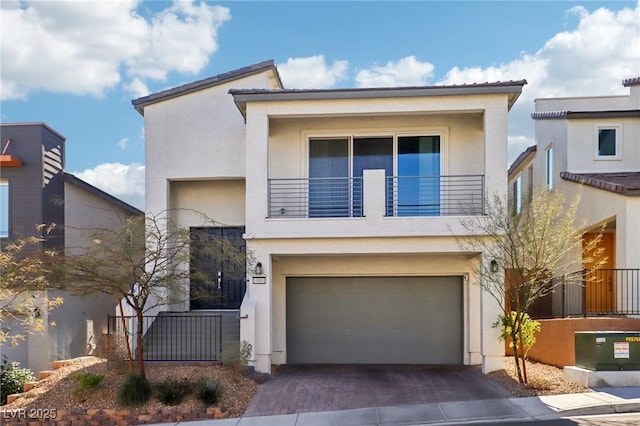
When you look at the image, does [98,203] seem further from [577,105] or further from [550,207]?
[577,105]

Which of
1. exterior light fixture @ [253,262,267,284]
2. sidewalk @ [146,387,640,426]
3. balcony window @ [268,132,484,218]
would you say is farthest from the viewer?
balcony window @ [268,132,484,218]

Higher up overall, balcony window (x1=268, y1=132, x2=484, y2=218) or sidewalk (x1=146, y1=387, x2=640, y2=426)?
balcony window (x1=268, y1=132, x2=484, y2=218)

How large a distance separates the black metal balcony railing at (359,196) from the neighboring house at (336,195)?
3 centimetres

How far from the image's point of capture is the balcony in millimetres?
12828

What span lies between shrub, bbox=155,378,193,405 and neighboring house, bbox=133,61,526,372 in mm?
2459

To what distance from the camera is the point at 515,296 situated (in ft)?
33.8

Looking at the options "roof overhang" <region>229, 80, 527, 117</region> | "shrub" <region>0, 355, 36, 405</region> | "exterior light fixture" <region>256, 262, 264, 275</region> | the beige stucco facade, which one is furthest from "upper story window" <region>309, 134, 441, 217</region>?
"shrub" <region>0, 355, 36, 405</region>

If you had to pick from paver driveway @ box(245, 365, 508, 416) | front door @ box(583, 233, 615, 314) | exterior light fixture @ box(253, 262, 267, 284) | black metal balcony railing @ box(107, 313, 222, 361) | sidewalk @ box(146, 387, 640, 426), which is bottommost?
paver driveway @ box(245, 365, 508, 416)

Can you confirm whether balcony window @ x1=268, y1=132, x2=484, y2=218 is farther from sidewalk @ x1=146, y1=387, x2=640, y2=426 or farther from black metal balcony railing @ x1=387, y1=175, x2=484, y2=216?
sidewalk @ x1=146, y1=387, x2=640, y2=426

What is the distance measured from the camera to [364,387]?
1068 cm

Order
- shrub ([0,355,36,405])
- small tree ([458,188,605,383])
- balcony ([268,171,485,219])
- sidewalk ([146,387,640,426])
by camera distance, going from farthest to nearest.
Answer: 1. balcony ([268,171,485,219])
2. shrub ([0,355,36,405])
3. small tree ([458,188,605,383])
4. sidewalk ([146,387,640,426])

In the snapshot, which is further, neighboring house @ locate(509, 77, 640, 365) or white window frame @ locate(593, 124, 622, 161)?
white window frame @ locate(593, 124, 622, 161)

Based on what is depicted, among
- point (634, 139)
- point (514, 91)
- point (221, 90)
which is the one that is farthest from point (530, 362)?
point (221, 90)

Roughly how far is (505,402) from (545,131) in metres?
10.9
